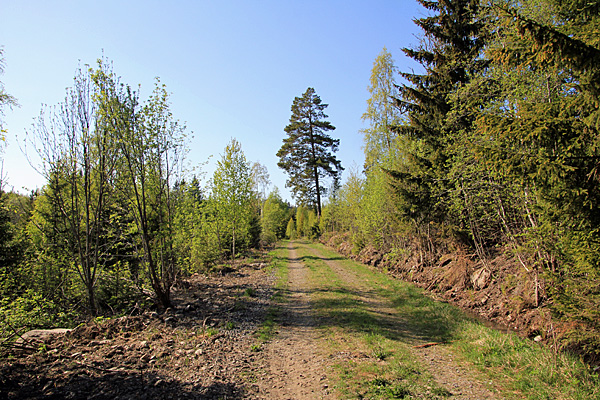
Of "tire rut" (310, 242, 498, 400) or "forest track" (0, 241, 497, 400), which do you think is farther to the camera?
"tire rut" (310, 242, 498, 400)

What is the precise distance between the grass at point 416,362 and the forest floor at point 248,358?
0.03 m

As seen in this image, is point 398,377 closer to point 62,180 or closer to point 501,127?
point 501,127

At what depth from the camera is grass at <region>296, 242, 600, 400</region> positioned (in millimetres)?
4195

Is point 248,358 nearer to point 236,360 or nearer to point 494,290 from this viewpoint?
point 236,360

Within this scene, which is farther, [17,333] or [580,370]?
[17,333]

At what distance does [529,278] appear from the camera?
300 inches

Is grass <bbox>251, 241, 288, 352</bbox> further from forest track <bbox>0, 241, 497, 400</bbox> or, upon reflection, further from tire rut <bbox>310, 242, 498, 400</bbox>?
tire rut <bbox>310, 242, 498, 400</bbox>

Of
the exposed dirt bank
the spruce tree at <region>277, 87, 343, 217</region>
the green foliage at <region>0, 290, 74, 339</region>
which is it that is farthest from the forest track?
the spruce tree at <region>277, 87, 343, 217</region>

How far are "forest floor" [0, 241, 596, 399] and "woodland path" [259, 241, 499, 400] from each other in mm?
18

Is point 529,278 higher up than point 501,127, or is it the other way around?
point 501,127

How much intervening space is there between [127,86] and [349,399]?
27.6 feet

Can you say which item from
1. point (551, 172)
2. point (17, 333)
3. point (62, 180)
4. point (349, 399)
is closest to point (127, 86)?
point (62, 180)

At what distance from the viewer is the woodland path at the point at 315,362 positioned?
4.29 m

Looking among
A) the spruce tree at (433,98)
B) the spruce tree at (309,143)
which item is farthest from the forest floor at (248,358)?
the spruce tree at (309,143)
